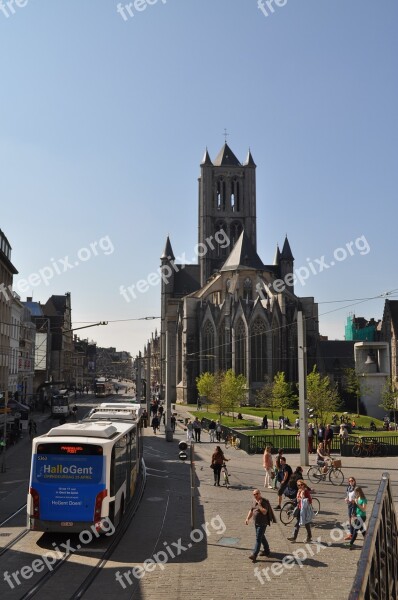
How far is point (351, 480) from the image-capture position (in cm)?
1348

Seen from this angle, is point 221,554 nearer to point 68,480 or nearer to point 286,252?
point 68,480

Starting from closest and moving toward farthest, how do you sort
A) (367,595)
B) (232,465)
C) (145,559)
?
1. (367,595)
2. (145,559)
3. (232,465)

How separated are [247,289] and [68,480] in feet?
236

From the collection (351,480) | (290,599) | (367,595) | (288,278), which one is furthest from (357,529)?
(288,278)

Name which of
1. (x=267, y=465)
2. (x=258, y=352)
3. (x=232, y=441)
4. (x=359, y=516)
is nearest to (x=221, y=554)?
(x=359, y=516)

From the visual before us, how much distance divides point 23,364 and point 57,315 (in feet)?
140

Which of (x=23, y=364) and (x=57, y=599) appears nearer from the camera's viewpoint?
(x=57, y=599)

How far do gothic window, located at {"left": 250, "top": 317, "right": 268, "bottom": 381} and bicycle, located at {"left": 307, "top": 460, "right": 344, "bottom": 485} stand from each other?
5433 centimetres

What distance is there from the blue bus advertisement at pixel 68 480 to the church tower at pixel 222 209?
295ft

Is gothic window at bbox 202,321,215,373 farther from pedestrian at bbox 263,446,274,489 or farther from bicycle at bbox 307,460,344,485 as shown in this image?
pedestrian at bbox 263,446,274,489

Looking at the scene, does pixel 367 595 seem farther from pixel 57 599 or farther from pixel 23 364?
pixel 23 364

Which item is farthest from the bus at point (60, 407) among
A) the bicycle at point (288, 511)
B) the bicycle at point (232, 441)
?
the bicycle at point (288, 511)

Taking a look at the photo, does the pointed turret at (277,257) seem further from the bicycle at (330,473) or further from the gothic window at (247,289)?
the bicycle at (330,473)

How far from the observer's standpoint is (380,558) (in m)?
3.15
